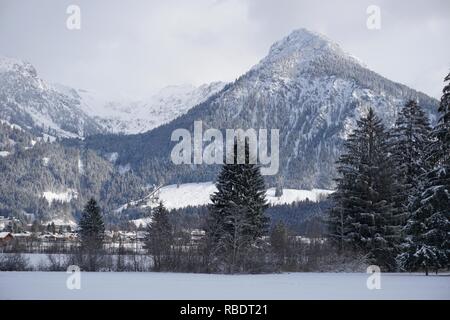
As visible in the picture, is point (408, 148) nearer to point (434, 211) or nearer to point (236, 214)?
point (434, 211)

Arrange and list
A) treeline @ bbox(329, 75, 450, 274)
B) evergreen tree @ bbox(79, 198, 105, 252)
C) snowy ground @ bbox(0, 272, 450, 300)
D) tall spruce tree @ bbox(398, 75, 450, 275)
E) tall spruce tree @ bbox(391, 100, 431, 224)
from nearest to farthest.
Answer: snowy ground @ bbox(0, 272, 450, 300) < tall spruce tree @ bbox(398, 75, 450, 275) < treeline @ bbox(329, 75, 450, 274) < tall spruce tree @ bbox(391, 100, 431, 224) < evergreen tree @ bbox(79, 198, 105, 252)

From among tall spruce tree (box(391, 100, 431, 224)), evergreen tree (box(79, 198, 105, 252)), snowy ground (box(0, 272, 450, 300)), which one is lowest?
snowy ground (box(0, 272, 450, 300))

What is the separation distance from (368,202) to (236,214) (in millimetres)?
10357

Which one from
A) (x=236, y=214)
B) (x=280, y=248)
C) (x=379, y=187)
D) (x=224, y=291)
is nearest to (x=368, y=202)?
(x=379, y=187)

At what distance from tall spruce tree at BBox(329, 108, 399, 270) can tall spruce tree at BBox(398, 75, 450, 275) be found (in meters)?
6.84

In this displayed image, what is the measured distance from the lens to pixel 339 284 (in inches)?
1122

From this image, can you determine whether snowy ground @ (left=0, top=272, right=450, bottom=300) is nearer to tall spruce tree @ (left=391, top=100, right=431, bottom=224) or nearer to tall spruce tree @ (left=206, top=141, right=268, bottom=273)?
tall spruce tree @ (left=391, top=100, right=431, bottom=224)

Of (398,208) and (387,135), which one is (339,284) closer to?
(398,208)

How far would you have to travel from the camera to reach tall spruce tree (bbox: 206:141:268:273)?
43.5 m

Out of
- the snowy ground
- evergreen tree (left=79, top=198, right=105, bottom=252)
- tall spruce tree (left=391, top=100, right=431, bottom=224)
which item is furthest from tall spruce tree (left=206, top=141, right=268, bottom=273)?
evergreen tree (left=79, top=198, right=105, bottom=252)

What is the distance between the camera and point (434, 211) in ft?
104

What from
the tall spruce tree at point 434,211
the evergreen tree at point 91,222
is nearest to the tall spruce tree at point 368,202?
the tall spruce tree at point 434,211
